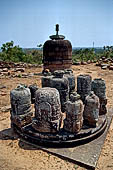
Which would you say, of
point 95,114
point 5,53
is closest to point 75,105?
point 95,114

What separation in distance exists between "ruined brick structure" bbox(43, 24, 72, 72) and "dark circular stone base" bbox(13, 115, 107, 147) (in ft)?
25.8

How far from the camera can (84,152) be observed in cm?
420

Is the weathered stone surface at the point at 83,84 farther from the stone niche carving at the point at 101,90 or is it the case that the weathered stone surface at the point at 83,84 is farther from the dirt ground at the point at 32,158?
the dirt ground at the point at 32,158

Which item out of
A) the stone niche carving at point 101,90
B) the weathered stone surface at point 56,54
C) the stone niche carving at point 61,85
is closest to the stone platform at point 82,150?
the stone niche carving at point 101,90

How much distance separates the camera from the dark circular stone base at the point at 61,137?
14.4 feet

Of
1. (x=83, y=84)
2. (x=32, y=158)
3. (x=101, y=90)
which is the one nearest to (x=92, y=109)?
(x=101, y=90)

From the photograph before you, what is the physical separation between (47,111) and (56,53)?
8.26 m

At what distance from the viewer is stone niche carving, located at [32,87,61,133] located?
434cm

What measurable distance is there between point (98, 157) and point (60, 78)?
2.73 m

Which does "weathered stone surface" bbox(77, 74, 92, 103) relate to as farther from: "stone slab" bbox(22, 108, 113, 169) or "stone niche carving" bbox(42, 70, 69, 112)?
"stone slab" bbox(22, 108, 113, 169)

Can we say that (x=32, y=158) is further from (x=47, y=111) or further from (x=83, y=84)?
(x=83, y=84)

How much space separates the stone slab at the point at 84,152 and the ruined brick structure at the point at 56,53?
8143 millimetres

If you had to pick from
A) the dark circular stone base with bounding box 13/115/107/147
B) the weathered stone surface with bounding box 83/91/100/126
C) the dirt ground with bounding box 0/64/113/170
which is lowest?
the dirt ground with bounding box 0/64/113/170

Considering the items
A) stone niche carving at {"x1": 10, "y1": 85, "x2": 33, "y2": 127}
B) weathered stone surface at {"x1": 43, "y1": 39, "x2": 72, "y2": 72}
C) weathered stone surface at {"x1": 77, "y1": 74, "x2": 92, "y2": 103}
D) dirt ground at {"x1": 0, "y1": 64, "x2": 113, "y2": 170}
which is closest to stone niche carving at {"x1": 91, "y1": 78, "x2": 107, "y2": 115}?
weathered stone surface at {"x1": 77, "y1": 74, "x2": 92, "y2": 103}
